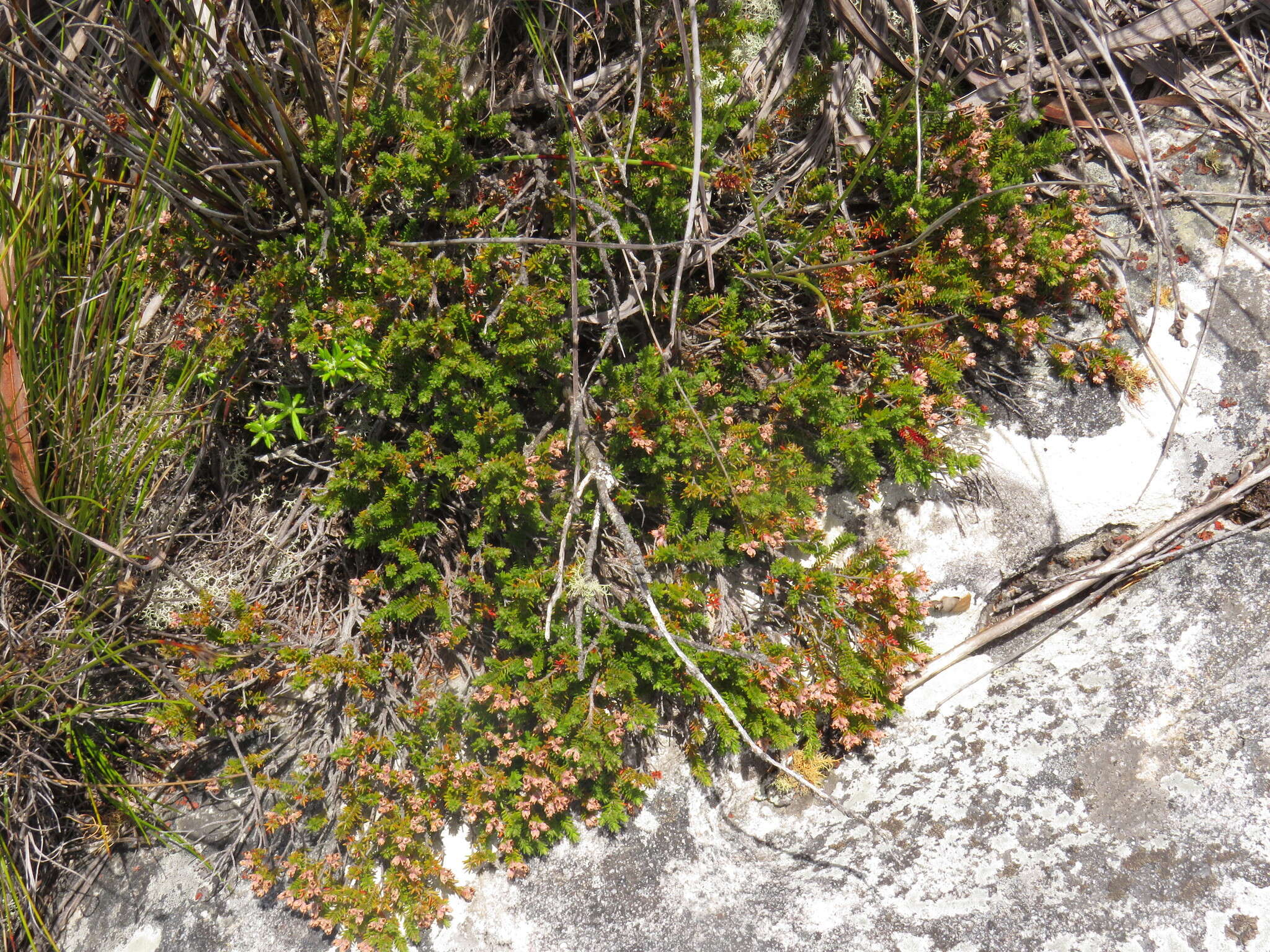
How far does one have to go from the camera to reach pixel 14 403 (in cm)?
306

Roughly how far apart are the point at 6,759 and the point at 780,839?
329cm

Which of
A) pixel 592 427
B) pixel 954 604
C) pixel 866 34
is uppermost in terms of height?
pixel 866 34

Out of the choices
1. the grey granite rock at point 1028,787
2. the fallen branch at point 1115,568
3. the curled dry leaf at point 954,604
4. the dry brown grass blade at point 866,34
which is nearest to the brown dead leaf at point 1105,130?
the grey granite rock at point 1028,787

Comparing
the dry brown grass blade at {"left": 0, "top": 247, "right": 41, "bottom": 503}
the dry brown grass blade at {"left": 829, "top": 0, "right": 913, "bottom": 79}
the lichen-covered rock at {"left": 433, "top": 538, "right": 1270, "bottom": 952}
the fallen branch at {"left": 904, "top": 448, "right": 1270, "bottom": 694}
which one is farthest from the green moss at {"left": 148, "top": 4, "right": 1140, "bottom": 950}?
the dry brown grass blade at {"left": 0, "top": 247, "right": 41, "bottom": 503}

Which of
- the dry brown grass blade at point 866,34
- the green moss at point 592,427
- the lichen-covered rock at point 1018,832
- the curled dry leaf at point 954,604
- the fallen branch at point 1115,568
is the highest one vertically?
the dry brown grass blade at point 866,34

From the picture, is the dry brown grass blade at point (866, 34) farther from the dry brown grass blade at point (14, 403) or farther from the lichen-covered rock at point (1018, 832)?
the dry brown grass blade at point (14, 403)

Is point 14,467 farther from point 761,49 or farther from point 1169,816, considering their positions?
point 1169,816

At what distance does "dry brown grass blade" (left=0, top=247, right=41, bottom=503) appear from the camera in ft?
9.94

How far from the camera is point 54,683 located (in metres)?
3.10

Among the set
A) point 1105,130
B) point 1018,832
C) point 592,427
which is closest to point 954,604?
point 1018,832

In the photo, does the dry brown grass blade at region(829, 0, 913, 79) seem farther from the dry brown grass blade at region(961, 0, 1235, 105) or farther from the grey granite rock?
the grey granite rock

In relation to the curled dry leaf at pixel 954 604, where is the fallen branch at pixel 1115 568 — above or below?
Answer: below

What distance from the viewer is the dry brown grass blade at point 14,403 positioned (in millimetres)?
3029

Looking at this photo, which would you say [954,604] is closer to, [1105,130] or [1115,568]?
[1115,568]
